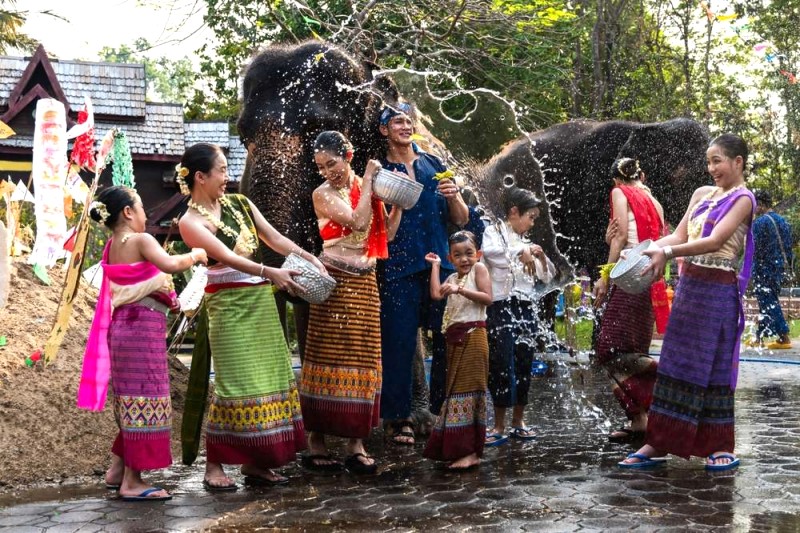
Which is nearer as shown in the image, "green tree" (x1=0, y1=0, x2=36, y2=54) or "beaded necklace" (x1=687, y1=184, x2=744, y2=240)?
"beaded necklace" (x1=687, y1=184, x2=744, y2=240)

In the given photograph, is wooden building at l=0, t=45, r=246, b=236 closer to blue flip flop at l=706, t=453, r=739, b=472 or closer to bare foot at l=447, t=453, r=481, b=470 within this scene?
bare foot at l=447, t=453, r=481, b=470

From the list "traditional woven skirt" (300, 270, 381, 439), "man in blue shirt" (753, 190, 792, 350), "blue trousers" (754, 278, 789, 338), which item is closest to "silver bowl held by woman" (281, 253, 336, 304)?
"traditional woven skirt" (300, 270, 381, 439)

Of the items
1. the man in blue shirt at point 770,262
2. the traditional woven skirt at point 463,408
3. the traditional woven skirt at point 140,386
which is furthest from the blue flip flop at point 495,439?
the man in blue shirt at point 770,262

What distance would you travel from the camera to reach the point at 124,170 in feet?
26.9

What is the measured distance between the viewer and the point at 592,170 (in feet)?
34.0

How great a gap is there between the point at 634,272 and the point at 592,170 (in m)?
5.28

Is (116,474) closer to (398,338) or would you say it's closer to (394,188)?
(398,338)

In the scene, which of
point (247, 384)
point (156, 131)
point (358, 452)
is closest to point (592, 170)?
point (358, 452)

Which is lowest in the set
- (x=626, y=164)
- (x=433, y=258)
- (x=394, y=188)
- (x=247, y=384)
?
(x=247, y=384)

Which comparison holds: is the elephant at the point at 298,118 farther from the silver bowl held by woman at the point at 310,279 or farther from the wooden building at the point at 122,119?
the wooden building at the point at 122,119

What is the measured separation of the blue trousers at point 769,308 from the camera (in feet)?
40.8

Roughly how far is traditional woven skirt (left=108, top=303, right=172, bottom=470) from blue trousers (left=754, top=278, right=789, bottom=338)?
9037mm

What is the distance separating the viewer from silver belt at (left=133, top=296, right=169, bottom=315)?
5133mm

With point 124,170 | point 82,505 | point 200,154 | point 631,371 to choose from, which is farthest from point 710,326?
point 124,170
